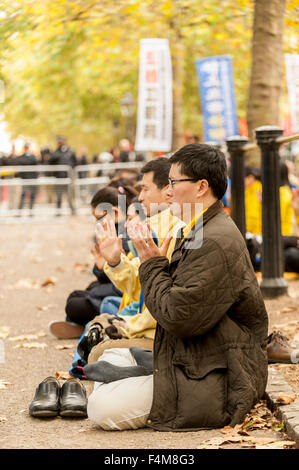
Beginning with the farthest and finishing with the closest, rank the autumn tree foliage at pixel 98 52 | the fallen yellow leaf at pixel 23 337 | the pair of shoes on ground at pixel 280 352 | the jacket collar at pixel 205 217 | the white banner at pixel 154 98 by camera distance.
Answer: the white banner at pixel 154 98 < the autumn tree foliage at pixel 98 52 < the fallen yellow leaf at pixel 23 337 < the pair of shoes on ground at pixel 280 352 < the jacket collar at pixel 205 217

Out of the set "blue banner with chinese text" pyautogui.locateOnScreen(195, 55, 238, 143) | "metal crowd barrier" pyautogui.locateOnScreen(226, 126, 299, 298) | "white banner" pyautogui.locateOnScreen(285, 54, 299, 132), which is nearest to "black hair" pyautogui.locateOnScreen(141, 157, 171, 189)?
"metal crowd barrier" pyautogui.locateOnScreen(226, 126, 299, 298)

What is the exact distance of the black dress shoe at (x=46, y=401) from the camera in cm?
501

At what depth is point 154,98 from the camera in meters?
19.1

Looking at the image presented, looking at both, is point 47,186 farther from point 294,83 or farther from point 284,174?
point 284,174

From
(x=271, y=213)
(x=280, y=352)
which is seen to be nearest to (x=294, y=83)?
(x=271, y=213)

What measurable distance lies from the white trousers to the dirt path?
6 centimetres

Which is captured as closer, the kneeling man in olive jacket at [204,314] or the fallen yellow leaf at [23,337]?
the kneeling man in olive jacket at [204,314]

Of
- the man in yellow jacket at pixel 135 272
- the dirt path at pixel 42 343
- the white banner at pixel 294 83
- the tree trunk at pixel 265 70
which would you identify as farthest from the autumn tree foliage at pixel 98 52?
the man in yellow jacket at pixel 135 272

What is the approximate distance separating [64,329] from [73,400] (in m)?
2.53

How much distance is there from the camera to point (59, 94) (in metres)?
36.4

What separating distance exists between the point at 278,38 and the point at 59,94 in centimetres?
2529

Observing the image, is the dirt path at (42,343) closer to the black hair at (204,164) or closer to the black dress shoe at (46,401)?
the black dress shoe at (46,401)

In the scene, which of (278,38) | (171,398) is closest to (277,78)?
(278,38)
